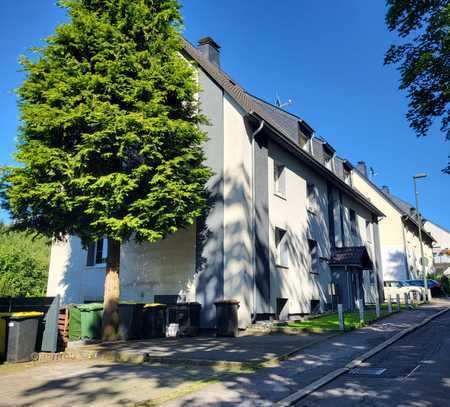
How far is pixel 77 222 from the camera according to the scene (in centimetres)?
1330

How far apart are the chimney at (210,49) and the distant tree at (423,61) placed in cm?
991

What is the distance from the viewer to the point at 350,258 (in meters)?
23.1

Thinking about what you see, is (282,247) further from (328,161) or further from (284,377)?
(284,377)

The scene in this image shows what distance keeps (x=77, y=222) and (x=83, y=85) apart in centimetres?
410

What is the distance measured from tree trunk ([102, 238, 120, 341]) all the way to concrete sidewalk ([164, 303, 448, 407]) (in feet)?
19.5

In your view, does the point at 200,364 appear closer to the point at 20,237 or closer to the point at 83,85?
the point at 83,85

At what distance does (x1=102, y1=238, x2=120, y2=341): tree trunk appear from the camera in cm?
1317

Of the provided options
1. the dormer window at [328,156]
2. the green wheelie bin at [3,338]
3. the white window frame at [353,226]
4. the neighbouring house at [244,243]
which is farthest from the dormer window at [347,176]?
the green wheelie bin at [3,338]

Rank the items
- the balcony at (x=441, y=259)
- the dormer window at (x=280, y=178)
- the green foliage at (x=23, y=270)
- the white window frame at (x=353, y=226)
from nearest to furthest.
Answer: the dormer window at (x=280, y=178) < the white window frame at (x=353, y=226) < the green foliage at (x=23, y=270) < the balcony at (x=441, y=259)

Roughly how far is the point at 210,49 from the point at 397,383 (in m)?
18.4

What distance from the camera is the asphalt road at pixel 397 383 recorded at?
20.0 feet

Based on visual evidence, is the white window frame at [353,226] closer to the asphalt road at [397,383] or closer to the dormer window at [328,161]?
the dormer window at [328,161]

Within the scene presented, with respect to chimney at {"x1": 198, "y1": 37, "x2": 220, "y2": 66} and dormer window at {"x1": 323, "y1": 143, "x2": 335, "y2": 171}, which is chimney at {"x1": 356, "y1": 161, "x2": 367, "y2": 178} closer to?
dormer window at {"x1": 323, "y1": 143, "x2": 335, "y2": 171}

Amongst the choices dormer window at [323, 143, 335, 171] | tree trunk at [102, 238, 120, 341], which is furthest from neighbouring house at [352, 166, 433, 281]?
tree trunk at [102, 238, 120, 341]
